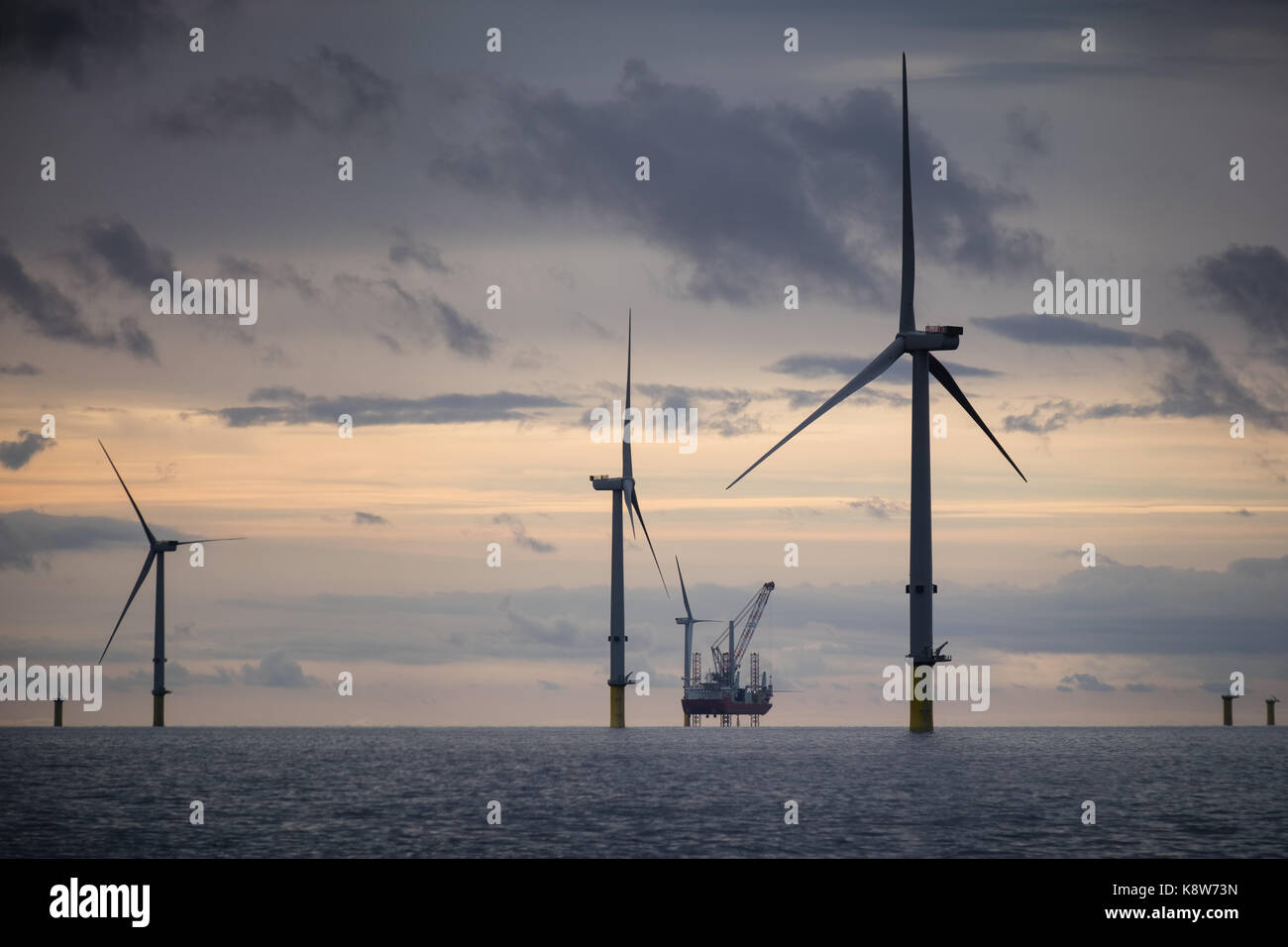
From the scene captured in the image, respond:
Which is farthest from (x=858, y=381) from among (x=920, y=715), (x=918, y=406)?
(x=920, y=715)

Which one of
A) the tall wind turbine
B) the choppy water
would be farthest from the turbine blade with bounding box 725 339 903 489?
the choppy water

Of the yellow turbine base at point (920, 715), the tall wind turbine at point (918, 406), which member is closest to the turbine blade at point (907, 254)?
the tall wind turbine at point (918, 406)

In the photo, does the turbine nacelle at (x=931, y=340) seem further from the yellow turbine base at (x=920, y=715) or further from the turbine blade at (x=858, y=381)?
A: the yellow turbine base at (x=920, y=715)

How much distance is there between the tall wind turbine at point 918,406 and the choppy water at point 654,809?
15784mm

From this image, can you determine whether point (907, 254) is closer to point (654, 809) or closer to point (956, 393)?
point (956, 393)

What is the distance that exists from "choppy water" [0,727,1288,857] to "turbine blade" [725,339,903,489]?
35602mm

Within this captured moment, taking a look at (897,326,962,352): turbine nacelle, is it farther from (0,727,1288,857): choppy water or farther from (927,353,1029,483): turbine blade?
(0,727,1288,857): choppy water

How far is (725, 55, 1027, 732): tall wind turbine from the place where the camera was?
164 meters

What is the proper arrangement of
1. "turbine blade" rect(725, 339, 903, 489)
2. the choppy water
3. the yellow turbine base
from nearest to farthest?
the choppy water → "turbine blade" rect(725, 339, 903, 489) → the yellow turbine base

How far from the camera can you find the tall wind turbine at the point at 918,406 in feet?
538
